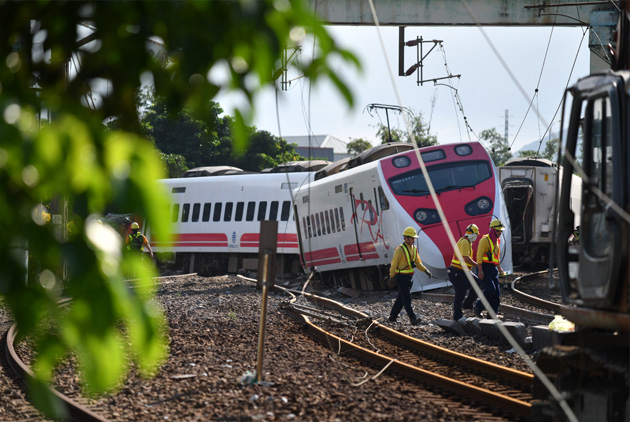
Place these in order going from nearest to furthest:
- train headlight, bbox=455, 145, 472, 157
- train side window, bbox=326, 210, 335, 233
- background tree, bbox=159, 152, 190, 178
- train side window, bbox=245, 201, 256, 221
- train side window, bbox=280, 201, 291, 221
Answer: train headlight, bbox=455, 145, 472, 157
train side window, bbox=326, 210, 335, 233
train side window, bbox=280, 201, 291, 221
train side window, bbox=245, 201, 256, 221
background tree, bbox=159, 152, 190, 178

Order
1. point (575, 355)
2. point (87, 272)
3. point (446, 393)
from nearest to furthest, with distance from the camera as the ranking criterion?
point (87, 272) → point (575, 355) → point (446, 393)

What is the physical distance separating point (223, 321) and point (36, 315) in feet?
41.3

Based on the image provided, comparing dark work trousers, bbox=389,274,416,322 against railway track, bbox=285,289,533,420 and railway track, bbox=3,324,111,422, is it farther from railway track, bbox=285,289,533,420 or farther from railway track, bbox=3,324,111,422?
railway track, bbox=3,324,111,422

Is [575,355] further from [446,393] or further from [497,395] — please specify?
[446,393]

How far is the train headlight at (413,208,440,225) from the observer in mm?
18953

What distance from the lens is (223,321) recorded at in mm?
14953

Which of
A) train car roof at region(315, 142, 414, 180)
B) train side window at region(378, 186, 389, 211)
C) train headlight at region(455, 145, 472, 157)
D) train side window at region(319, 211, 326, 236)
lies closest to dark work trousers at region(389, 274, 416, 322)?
train side window at region(378, 186, 389, 211)

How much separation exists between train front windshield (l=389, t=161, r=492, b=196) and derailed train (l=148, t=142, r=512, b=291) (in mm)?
22

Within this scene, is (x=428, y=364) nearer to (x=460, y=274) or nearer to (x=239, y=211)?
(x=460, y=274)

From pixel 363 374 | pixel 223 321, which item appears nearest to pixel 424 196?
pixel 223 321

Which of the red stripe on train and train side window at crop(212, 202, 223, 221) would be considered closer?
the red stripe on train

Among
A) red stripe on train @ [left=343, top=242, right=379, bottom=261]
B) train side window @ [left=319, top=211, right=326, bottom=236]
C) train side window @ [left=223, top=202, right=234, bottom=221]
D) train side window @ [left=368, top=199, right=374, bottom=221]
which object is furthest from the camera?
train side window @ [left=223, top=202, right=234, bottom=221]

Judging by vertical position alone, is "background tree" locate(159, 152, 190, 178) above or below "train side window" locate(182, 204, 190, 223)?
above

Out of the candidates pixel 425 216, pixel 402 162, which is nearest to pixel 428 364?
pixel 425 216
